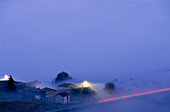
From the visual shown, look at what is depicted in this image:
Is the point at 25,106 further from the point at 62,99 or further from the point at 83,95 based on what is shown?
the point at 83,95

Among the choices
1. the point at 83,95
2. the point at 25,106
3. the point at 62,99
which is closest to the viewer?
the point at 25,106

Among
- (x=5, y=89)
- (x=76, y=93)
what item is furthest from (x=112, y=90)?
(x=5, y=89)

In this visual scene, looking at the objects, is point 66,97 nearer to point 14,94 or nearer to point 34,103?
point 34,103

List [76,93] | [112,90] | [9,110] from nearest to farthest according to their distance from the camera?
[9,110]
[76,93]
[112,90]

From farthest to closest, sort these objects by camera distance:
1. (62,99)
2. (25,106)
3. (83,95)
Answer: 1. (83,95)
2. (62,99)
3. (25,106)

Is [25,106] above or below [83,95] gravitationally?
below

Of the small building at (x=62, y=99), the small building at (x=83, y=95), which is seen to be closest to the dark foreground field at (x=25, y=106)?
the small building at (x=62, y=99)

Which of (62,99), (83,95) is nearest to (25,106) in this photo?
(62,99)

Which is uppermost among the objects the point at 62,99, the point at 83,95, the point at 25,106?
the point at 83,95

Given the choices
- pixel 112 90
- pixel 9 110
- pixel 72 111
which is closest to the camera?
pixel 9 110

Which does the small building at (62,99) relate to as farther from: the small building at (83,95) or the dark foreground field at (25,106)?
the small building at (83,95)

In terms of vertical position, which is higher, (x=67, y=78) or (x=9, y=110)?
(x=67, y=78)

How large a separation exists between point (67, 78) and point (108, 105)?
27864 mm

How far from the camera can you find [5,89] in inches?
1190
